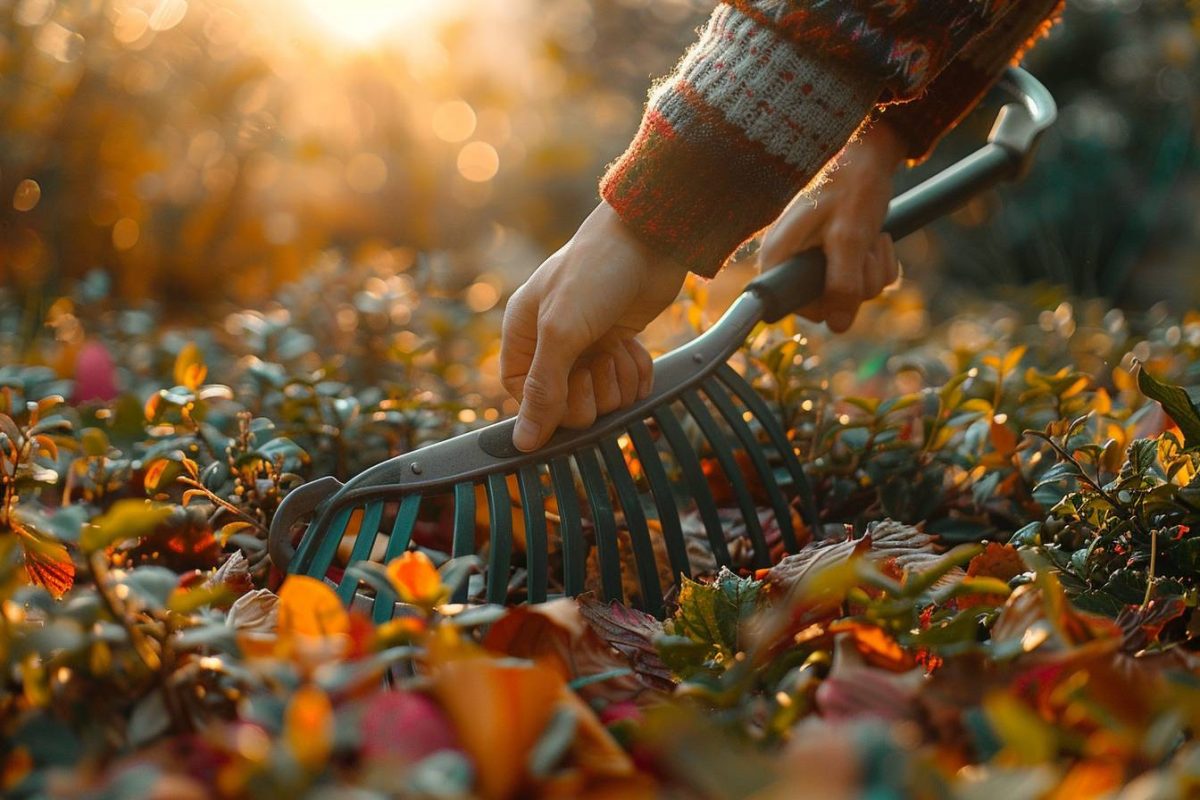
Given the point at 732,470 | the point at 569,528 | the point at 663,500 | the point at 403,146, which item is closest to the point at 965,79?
the point at 732,470

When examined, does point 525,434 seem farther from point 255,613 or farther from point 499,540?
point 255,613

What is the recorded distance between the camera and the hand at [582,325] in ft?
3.93

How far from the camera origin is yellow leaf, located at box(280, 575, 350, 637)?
0.73 metres

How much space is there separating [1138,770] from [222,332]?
2.51m

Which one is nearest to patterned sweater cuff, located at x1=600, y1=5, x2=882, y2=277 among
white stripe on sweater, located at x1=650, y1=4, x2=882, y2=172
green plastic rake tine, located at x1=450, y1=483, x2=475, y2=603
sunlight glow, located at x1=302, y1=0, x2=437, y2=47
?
white stripe on sweater, located at x1=650, y1=4, x2=882, y2=172

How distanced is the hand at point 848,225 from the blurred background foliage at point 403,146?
131cm

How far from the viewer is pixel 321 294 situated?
97.0 inches

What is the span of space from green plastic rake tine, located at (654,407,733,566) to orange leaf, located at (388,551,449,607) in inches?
26.8

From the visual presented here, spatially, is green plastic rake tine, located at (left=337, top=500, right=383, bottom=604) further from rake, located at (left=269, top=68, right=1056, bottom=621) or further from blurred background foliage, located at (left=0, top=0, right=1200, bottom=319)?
blurred background foliage, located at (left=0, top=0, right=1200, bottom=319)

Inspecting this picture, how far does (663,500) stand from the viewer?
137 cm

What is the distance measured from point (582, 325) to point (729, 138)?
0.27 m

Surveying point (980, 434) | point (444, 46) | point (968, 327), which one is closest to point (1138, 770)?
point (980, 434)

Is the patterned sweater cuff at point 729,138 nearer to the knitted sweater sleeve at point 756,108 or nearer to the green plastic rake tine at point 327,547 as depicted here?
the knitted sweater sleeve at point 756,108

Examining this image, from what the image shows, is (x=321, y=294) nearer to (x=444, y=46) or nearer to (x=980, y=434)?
(x=980, y=434)
